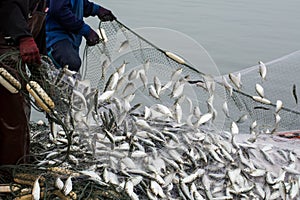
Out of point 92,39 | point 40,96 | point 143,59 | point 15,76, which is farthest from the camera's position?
point 92,39

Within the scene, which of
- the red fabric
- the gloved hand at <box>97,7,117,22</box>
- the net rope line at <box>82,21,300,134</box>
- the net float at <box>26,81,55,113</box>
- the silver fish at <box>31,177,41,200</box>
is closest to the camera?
the silver fish at <box>31,177,41,200</box>

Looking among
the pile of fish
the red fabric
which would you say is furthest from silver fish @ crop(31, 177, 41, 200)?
the red fabric

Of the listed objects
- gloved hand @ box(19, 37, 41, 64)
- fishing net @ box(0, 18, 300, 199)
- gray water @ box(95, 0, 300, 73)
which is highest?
gloved hand @ box(19, 37, 41, 64)

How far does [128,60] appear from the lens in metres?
5.11

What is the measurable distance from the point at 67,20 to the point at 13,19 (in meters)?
2.12

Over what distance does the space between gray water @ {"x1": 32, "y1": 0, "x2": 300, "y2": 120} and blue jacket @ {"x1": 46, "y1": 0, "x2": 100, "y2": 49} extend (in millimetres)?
4717

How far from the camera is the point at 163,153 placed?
3.76 metres

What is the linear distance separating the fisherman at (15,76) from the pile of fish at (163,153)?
19cm

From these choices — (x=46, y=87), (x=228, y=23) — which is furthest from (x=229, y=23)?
(x=46, y=87)

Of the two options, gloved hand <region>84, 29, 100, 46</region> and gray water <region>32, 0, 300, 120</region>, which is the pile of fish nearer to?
gloved hand <region>84, 29, 100, 46</region>

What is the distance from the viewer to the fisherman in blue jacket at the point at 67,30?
5469mm

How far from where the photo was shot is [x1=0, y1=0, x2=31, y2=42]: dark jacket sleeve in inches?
133

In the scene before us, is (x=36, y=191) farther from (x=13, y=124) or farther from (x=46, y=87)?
(x=46, y=87)

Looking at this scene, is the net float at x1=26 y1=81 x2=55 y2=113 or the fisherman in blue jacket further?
the fisherman in blue jacket
